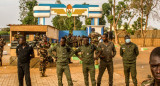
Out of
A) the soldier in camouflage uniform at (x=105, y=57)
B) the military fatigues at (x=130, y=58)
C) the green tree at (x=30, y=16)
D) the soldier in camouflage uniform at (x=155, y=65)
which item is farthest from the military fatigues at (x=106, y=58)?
the green tree at (x=30, y=16)

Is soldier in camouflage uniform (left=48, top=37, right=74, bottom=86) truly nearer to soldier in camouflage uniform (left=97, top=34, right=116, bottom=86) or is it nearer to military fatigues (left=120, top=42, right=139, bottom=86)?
soldier in camouflage uniform (left=97, top=34, right=116, bottom=86)

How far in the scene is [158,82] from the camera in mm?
1832

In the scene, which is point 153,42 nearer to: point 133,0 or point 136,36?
point 136,36

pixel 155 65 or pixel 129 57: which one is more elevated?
pixel 155 65

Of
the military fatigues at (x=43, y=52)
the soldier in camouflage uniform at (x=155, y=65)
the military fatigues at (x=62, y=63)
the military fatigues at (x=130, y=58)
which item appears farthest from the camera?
the military fatigues at (x=43, y=52)

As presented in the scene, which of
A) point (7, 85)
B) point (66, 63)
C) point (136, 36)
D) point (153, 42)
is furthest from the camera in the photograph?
point (136, 36)

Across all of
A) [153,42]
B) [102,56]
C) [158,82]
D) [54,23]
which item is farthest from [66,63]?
[54,23]

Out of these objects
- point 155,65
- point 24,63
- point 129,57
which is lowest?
point 24,63

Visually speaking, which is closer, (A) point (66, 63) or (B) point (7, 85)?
(A) point (66, 63)

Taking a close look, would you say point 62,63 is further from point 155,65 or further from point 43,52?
point 155,65

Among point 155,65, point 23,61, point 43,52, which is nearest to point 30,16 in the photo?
point 43,52

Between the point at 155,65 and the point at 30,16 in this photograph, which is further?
the point at 30,16

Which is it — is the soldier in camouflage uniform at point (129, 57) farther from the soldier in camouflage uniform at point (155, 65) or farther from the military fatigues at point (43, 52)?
the soldier in camouflage uniform at point (155, 65)

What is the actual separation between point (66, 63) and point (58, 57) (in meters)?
0.32
